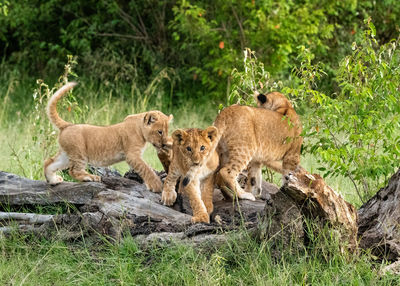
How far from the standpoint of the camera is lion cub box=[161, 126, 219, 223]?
18.5 ft

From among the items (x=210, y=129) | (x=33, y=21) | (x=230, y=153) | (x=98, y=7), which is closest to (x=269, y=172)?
(x=230, y=153)

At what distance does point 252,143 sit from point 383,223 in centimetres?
172

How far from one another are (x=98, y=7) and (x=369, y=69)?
1017 centimetres

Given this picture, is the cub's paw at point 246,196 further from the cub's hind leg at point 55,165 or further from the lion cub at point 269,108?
the cub's hind leg at point 55,165

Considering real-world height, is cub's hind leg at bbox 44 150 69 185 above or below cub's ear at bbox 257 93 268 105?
below

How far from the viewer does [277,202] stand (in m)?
4.80

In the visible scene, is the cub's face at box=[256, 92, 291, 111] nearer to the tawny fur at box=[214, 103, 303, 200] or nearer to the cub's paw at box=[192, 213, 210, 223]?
the tawny fur at box=[214, 103, 303, 200]

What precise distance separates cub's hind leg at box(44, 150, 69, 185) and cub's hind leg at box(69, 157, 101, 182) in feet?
0.31

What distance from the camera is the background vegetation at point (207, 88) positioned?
188 inches

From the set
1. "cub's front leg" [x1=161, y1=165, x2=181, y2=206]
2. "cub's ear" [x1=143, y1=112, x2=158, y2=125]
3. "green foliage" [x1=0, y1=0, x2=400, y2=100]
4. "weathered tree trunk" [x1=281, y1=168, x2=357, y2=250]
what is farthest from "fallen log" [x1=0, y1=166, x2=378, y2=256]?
"green foliage" [x1=0, y1=0, x2=400, y2=100]

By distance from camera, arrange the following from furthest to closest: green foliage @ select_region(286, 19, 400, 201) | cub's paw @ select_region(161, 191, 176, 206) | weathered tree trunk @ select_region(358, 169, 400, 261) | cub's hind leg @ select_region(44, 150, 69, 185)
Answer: cub's hind leg @ select_region(44, 150, 69, 185) → cub's paw @ select_region(161, 191, 176, 206) → green foliage @ select_region(286, 19, 400, 201) → weathered tree trunk @ select_region(358, 169, 400, 261)

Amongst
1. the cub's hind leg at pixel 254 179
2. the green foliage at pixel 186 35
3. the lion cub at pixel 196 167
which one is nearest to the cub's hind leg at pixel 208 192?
the lion cub at pixel 196 167

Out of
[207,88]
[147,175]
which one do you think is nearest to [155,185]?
[147,175]

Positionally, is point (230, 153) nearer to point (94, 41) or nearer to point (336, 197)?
point (336, 197)
